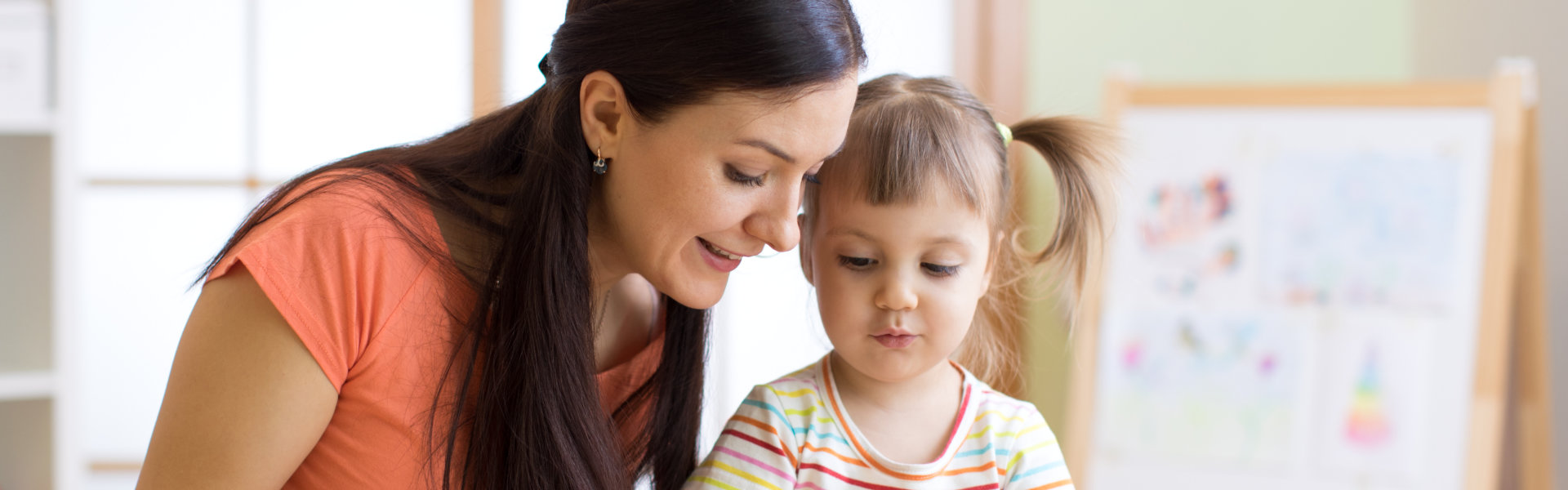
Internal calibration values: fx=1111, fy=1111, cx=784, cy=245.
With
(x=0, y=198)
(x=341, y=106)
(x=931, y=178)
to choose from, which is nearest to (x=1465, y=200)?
(x=931, y=178)

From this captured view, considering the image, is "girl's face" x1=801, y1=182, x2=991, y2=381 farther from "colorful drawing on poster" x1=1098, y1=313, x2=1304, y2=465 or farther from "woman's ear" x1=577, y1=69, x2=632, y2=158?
"colorful drawing on poster" x1=1098, y1=313, x2=1304, y2=465

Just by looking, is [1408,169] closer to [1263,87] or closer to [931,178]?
[1263,87]

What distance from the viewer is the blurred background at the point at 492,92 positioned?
2.48 m

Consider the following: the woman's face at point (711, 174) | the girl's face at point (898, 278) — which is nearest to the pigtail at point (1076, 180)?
the girl's face at point (898, 278)

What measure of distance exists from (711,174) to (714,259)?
0.11 metres

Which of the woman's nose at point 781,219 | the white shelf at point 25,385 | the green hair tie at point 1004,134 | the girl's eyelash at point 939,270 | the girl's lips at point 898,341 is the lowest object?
the white shelf at point 25,385

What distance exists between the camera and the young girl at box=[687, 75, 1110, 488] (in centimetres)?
98

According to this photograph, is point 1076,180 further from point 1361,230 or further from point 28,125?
point 28,125

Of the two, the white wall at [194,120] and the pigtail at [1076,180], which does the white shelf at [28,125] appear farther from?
the pigtail at [1076,180]

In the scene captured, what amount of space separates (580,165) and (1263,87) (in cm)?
187

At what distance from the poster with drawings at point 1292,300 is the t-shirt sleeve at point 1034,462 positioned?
1.30 m

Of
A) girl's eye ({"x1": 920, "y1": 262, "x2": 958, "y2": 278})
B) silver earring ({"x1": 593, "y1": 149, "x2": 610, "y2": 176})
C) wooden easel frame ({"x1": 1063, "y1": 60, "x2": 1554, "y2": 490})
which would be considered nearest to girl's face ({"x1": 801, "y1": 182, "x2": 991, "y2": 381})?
girl's eye ({"x1": 920, "y1": 262, "x2": 958, "y2": 278})

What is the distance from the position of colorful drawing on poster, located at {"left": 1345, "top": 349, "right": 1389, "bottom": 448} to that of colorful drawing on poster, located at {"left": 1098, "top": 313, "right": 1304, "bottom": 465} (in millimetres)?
111

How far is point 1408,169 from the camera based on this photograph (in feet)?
7.44
